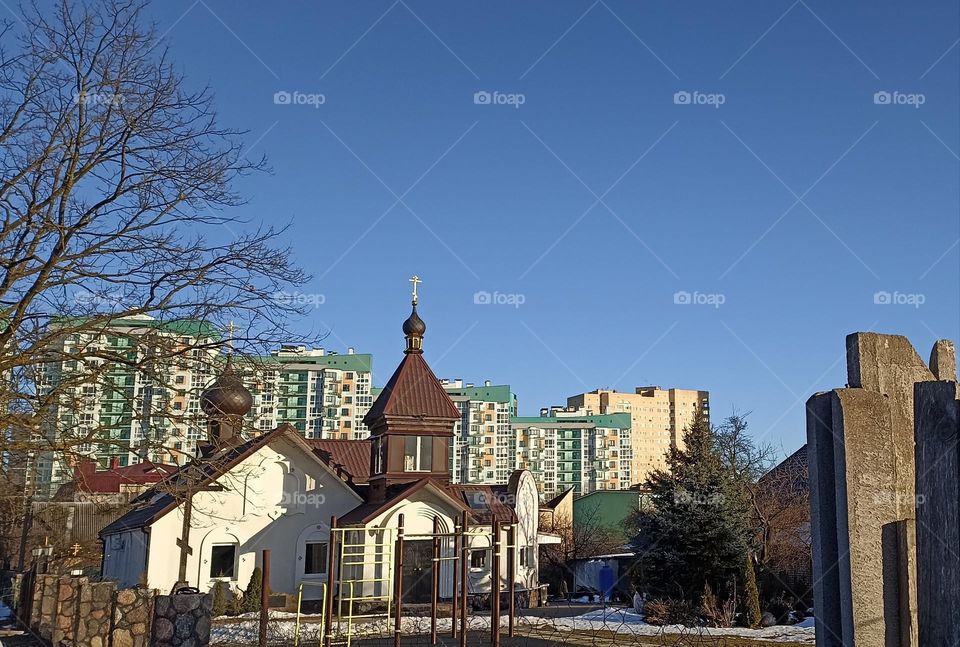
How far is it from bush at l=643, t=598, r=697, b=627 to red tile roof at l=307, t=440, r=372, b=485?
13714 mm

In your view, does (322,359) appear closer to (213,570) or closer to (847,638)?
(213,570)

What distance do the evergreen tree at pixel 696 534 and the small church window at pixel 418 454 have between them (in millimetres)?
9079

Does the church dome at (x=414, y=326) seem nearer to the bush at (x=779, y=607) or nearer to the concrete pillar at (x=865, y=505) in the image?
the bush at (x=779, y=607)

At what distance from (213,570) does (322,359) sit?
77313 mm

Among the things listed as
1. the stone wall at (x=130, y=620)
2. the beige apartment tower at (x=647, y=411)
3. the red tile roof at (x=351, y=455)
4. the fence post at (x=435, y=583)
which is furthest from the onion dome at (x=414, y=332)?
the beige apartment tower at (x=647, y=411)

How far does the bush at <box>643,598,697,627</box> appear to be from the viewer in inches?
733

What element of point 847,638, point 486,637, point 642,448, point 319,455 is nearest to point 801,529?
point 486,637

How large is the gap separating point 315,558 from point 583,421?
8307cm

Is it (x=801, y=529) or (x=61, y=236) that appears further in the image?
(x=801, y=529)

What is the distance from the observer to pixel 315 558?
26391mm

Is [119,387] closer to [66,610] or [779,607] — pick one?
[66,610]

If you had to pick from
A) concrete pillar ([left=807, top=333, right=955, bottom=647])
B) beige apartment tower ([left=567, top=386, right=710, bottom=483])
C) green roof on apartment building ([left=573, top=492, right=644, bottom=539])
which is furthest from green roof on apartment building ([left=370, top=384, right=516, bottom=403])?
concrete pillar ([left=807, top=333, right=955, bottom=647])

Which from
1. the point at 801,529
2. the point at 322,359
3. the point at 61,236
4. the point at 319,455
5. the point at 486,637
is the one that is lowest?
the point at 486,637

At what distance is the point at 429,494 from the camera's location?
2645 centimetres
